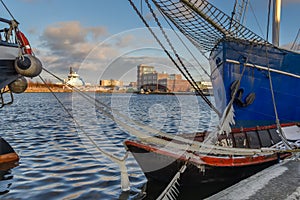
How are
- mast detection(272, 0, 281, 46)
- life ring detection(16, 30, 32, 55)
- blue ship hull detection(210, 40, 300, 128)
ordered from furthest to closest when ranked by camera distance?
mast detection(272, 0, 281, 46), blue ship hull detection(210, 40, 300, 128), life ring detection(16, 30, 32, 55)

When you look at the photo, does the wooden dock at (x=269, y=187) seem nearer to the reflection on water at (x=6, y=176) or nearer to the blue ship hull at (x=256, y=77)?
the reflection on water at (x=6, y=176)

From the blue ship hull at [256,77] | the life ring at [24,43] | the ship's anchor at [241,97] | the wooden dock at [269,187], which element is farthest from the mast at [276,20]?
the life ring at [24,43]

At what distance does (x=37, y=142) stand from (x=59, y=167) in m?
4.57

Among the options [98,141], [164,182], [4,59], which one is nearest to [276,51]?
[164,182]

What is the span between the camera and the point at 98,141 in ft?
42.9

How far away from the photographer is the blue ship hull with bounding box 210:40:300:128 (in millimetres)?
10883

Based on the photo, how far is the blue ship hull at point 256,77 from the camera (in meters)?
10.9

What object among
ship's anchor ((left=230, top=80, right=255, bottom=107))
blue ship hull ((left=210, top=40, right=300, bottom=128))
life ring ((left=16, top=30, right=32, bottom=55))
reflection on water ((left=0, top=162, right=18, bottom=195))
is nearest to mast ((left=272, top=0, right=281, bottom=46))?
blue ship hull ((left=210, top=40, right=300, bottom=128))

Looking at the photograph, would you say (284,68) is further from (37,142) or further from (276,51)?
(37,142)

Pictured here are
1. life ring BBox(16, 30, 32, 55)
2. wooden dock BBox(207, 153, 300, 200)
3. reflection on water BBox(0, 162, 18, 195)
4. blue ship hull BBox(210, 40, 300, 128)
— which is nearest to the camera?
wooden dock BBox(207, 153, 300, 200)

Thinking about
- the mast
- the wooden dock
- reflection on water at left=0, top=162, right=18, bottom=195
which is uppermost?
the mast

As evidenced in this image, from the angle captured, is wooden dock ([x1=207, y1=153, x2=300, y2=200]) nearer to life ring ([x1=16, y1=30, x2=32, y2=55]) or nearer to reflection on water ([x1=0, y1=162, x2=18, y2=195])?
reflection on water ([x1=0, y1=162, x2=18, y2=195])

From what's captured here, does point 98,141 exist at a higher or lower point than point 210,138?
lower

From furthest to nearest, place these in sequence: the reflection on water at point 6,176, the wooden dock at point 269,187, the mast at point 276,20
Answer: the mast at point 276,20, the reflection on water at point 6,176, the wooden dock at point 269,187
